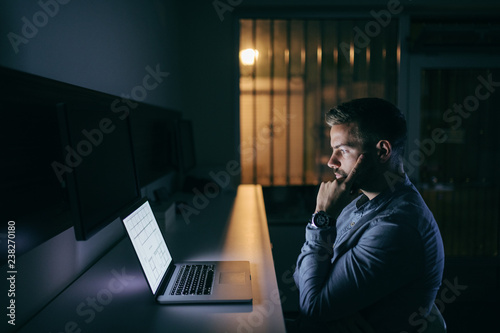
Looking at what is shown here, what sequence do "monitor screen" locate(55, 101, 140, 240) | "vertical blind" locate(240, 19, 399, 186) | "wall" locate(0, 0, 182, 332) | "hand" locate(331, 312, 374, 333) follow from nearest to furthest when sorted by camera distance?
"monitor screen" locate(55, 101, 140, 240) → "wall" locate(0, 0, 182, 332) → "hand" locate(331, 312, 374, 333) → "vertical blind" locate(240, 19, 399, 186)

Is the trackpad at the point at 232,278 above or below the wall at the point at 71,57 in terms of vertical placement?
below

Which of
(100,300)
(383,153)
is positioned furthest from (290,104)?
(100,300)

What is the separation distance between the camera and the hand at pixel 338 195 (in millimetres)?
1396

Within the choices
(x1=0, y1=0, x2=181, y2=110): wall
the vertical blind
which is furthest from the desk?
the vertical blind

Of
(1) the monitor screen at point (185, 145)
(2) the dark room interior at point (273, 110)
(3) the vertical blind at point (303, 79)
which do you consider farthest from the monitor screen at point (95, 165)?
(3) the vertical blind at point (303, 79)

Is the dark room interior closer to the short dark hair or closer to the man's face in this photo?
the man's face

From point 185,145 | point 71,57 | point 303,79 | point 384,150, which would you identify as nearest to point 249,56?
point 303,79

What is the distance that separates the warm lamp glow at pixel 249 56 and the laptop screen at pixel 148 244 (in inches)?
86.4

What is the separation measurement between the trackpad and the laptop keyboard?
4 centimetres

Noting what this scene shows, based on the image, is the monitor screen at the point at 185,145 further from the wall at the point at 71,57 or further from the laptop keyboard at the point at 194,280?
the laptop keyboard at the point at 194,280

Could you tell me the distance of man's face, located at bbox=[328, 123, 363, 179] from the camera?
1.35 metres

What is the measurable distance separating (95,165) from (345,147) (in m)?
0.91

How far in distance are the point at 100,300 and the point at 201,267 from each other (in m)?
0.37

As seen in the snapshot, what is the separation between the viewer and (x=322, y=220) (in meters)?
1.37
